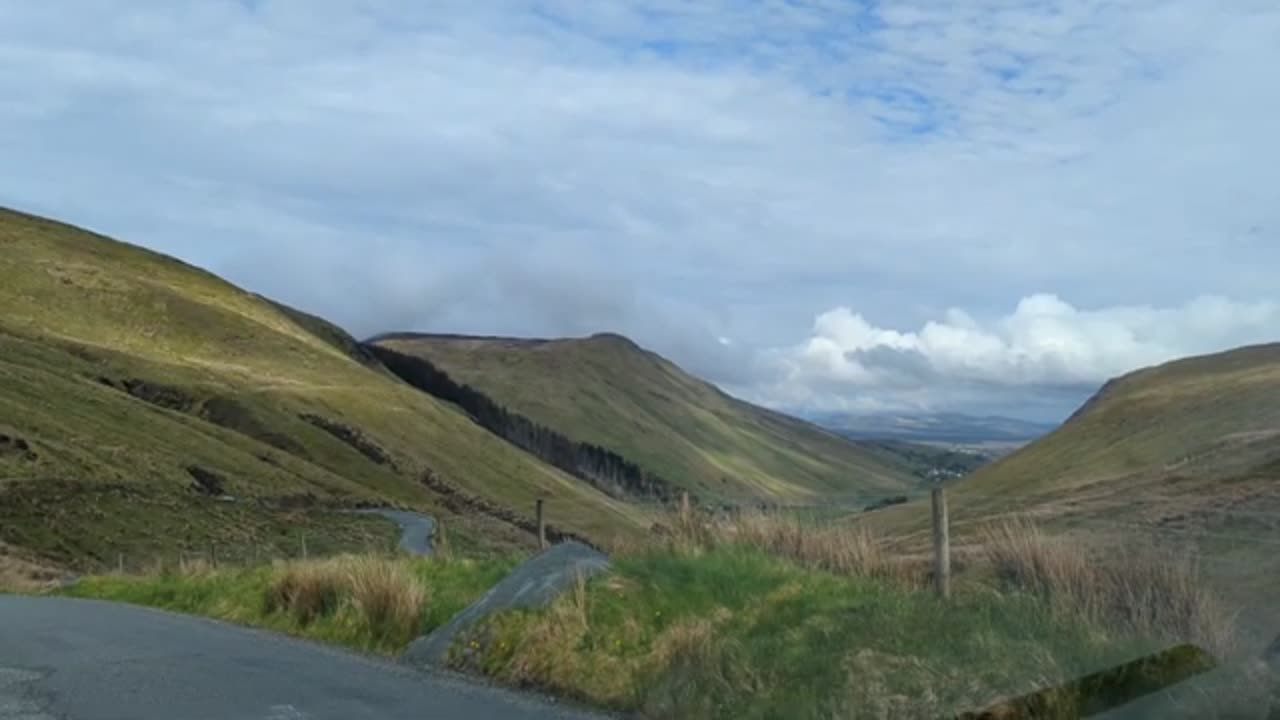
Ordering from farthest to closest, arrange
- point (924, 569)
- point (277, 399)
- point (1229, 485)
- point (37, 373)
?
point (277, 399) → point (37, 373) → point (1229, 485) → point (924, 569)

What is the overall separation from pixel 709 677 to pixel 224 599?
12.6m

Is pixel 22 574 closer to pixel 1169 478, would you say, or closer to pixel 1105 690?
pixel 1169 478

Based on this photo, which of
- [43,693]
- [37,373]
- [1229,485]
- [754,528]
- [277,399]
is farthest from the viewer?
[277,399]

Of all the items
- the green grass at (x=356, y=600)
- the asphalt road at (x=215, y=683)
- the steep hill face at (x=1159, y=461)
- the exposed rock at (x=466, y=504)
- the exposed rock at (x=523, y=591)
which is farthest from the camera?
the exposed rock at (x=466, y=504)

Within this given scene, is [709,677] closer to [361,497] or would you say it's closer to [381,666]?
[381,666]

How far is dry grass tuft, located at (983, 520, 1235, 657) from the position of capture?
10055 millimetres

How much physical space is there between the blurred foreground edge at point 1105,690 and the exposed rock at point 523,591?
211 inches

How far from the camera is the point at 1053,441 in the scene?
99.4 m

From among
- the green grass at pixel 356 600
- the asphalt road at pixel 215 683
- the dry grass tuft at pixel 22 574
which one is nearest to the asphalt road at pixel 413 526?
the dry grass tuft at pixel 22 574

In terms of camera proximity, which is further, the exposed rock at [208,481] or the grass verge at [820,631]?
the exposed rock at [208,481]

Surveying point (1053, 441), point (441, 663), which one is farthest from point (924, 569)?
point (1053, 441)

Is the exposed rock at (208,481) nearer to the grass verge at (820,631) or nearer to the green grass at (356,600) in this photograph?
the green grass at (356,600)

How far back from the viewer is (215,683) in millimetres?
13164

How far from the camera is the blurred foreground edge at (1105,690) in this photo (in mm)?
9227
